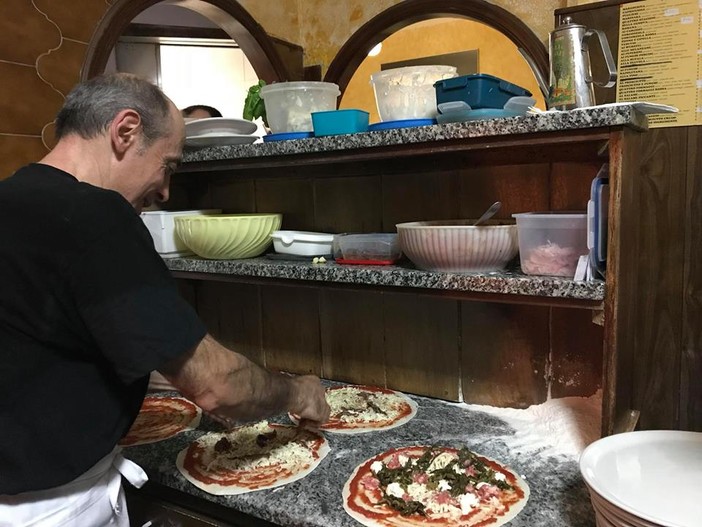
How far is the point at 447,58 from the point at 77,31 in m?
3.55

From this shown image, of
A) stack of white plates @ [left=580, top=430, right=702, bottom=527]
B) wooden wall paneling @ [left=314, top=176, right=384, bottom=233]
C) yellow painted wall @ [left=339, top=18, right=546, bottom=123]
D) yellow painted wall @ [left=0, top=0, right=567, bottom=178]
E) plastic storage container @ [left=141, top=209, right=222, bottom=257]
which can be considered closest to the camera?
stack of white plates @ [left=580, top=430, right=702, bottom=527]

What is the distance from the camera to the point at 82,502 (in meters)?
1.17

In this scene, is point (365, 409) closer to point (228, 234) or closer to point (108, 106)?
point (228, 234)

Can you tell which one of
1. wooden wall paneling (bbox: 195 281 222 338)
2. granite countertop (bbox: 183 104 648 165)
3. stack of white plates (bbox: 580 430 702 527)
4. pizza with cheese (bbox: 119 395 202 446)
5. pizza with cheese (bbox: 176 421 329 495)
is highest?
granite countertop (bbox: 183 104 648 165)

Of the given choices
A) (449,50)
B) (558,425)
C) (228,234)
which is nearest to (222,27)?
(228,234)

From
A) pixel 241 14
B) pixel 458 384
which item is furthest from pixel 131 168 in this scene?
pixel 241 14

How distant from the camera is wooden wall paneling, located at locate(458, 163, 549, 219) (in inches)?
59.7

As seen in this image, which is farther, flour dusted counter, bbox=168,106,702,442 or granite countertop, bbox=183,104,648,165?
flour dusted counter, bbox=168,106,702,442

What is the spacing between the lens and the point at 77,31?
5.86ft

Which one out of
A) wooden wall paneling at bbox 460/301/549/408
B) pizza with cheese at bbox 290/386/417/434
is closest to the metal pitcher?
wooden wall paneling at bbox 460/301/549/408

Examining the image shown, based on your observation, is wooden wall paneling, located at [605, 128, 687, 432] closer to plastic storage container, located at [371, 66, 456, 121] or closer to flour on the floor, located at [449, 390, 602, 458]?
flour on the floor, located at [449, 390, 602, 458]

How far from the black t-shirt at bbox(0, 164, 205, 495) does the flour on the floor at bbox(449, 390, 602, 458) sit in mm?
909

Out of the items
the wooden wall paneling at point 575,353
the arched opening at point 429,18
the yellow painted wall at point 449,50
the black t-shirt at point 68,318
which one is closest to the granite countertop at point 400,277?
the wooden wall paneling at point 575,353

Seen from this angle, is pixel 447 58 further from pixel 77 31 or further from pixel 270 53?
pixel 77 31
